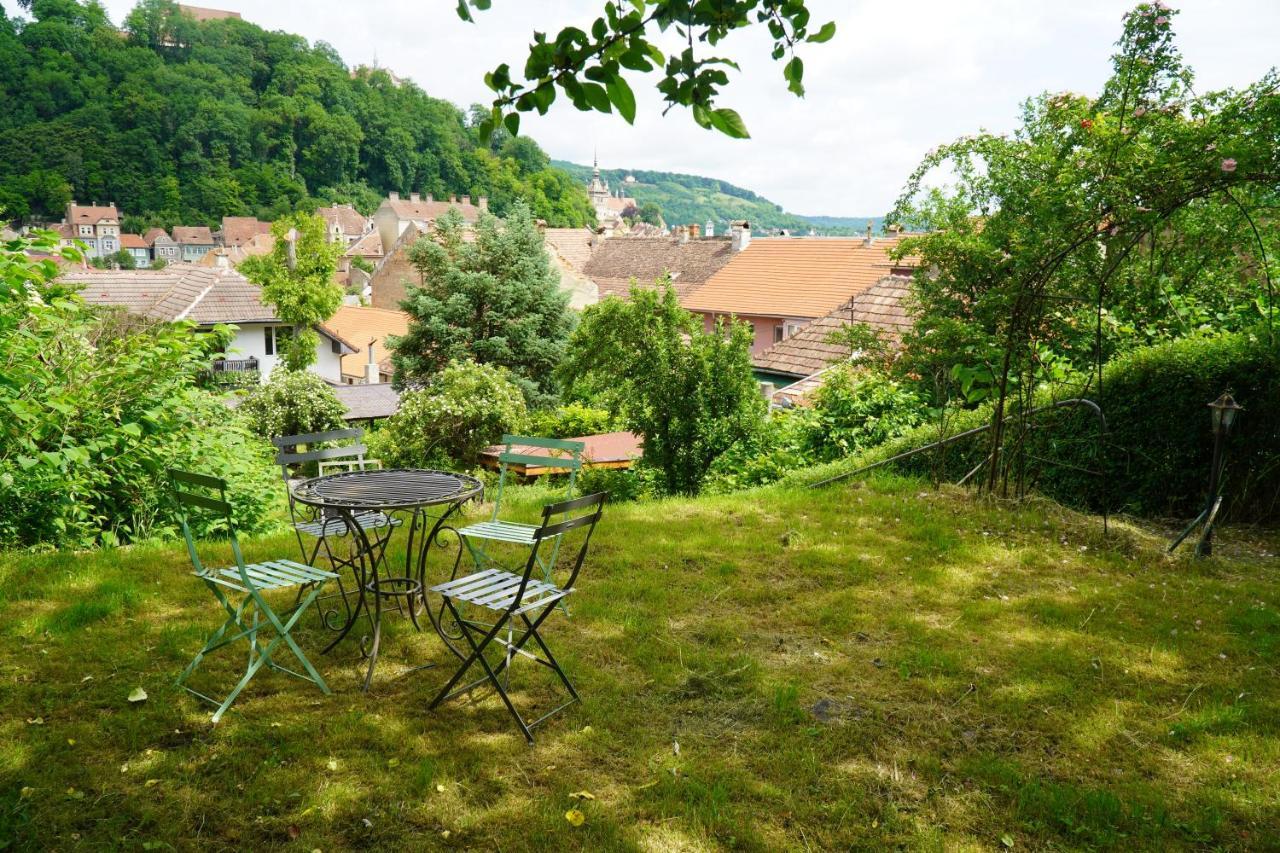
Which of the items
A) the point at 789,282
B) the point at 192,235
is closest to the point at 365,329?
the point at 789,282

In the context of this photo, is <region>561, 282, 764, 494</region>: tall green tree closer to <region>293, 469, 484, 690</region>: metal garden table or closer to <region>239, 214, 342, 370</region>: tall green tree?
<region>293, 469, 484, 690</region>: metal garden table

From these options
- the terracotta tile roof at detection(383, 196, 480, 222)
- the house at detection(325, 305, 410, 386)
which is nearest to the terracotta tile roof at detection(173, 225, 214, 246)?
the terracotta tile roof at detection(383, 196, 480, 222)

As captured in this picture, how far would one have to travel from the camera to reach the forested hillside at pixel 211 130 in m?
76.7

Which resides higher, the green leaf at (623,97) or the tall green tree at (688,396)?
the green leaf at (623,97)

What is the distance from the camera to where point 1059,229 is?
7.07 metres

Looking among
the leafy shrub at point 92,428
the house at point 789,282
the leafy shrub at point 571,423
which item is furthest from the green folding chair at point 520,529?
the house at point 789,282

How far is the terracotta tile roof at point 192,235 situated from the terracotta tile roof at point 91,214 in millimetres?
6316

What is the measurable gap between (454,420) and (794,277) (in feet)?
61.1

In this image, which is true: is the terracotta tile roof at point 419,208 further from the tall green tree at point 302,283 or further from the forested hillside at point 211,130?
the tall green tree at point 302,283

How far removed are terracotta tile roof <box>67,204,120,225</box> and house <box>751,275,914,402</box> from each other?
85984 mm

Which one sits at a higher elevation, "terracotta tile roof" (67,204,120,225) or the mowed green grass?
"terracotta tile roof" (67,204,120,225)

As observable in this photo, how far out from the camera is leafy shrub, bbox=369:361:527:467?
1834 cm

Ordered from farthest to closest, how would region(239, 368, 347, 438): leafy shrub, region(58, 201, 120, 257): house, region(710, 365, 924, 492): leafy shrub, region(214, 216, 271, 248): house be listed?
region(214, 216, 271, 248): house < region(58, 201, 120, 257): house < region(239, 368, 347, 438): leafy shrub < region(710, 365, 924, 492): leafy shrub

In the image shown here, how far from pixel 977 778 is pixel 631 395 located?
28.2 ft
